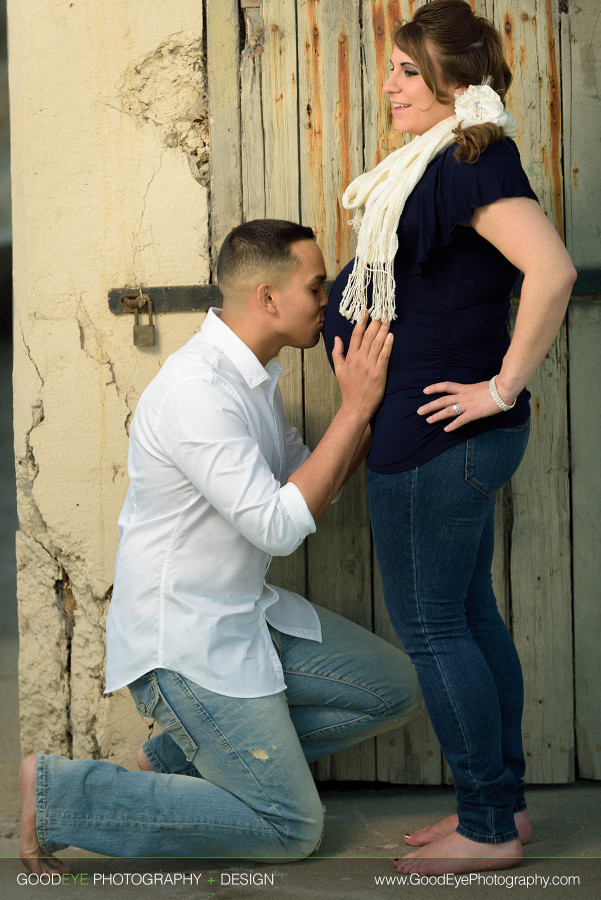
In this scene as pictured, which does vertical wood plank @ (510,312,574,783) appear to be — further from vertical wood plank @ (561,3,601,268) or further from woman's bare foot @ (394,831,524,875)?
woman's bare foot @ (394,831,524,875)

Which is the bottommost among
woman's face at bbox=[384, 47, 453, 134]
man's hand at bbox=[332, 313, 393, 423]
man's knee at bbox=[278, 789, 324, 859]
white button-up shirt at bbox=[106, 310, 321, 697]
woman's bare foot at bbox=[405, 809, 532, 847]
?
woman's bare foot at bbox=[405, 809, 532, 847]

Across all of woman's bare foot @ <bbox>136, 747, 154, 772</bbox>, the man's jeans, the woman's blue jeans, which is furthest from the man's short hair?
woman's bare foot @ <bbox>136, 747, 154, 772</bbox>

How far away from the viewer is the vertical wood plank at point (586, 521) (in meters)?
2.57

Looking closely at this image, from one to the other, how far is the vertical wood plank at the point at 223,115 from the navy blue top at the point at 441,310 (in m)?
0.87

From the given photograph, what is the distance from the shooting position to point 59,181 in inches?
103

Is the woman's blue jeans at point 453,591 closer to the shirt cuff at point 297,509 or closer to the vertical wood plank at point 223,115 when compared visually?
the shirt cuff at point 297,509

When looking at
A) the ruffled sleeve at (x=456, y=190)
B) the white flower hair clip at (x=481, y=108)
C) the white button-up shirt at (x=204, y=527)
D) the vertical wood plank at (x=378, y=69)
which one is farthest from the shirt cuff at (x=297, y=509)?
the vertical wood plank at (x=378, y=69)

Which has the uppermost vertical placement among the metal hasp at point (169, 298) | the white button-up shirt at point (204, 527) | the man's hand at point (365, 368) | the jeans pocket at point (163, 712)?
the metal hasp at point (169, 298)

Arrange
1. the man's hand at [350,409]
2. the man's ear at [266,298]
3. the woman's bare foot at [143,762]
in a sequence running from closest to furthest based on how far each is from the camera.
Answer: the man's hand at [350,409]
the man's ear at [266,298]
the woman's bare foot at [143,762]

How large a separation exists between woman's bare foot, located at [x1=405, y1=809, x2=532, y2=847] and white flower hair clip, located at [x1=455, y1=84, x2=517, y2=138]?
5.55 ft

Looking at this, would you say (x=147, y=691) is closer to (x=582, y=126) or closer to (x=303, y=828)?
(x=303, y=828)

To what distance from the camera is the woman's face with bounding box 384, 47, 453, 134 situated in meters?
1.93

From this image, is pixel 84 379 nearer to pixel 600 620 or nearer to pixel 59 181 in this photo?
pixel 59 181

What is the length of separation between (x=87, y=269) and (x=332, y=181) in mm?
804
